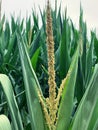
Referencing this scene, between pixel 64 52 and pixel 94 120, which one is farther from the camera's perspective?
pixel 64 52

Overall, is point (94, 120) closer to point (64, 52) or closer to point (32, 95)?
point (32, 95)

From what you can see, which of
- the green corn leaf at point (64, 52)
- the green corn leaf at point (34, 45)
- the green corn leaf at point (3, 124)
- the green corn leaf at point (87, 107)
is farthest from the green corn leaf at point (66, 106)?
the green corn leaf at point (34, 45)

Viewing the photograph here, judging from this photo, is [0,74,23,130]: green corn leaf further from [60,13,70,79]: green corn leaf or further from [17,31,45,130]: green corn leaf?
[60,13,70,79]: green corn leaf

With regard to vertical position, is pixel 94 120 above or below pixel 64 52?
below

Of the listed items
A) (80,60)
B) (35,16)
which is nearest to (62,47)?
(80,60)

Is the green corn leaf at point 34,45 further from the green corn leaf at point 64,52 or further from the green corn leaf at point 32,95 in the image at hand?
the green corn leaf at point 32,95

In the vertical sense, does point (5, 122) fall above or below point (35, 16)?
below

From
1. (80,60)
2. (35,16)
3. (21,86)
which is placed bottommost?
(21,86)

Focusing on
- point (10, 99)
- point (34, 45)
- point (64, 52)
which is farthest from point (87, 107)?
point (34, 45)

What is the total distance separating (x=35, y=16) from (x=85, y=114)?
1.79 m

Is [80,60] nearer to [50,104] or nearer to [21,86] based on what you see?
[21,86]

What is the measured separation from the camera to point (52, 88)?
763mm

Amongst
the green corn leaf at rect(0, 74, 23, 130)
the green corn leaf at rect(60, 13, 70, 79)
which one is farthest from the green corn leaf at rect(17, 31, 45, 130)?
the green corn leaf at rect(60, 13, 70, 79)

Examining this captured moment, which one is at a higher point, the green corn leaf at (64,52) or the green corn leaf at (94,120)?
the green corn leaf at (64,52)
